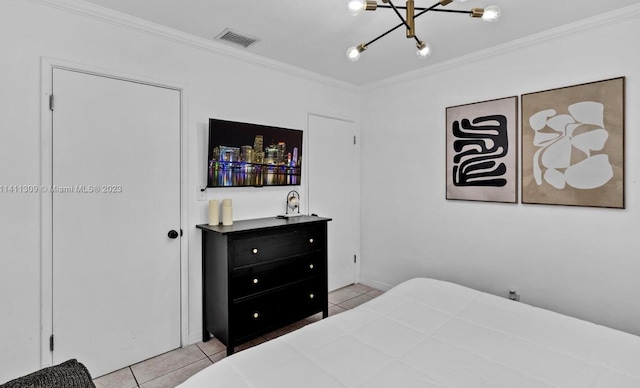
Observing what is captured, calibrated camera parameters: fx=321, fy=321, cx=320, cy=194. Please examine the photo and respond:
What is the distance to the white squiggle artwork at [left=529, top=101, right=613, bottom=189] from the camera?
97.0 inches

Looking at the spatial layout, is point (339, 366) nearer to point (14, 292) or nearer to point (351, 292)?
point (14, 292)

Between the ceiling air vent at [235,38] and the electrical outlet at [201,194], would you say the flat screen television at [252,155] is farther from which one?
the ceiling air vent at [235,38]

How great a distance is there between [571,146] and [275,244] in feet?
8.39

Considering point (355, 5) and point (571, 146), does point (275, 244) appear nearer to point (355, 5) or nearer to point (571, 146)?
point (355, 5)

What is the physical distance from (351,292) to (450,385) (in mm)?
2770

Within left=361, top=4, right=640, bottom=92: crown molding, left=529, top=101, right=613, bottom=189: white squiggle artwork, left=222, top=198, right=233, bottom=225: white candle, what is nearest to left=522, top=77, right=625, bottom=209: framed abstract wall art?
left=529, top=101, right=613, bottom=189: white squiggle artwork

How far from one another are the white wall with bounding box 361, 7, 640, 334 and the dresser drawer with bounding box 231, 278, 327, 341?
1.27 meters

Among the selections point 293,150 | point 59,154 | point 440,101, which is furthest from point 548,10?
point 59,154

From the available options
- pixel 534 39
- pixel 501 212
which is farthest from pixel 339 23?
pixel 501 212

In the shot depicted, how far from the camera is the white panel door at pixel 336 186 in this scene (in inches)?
148

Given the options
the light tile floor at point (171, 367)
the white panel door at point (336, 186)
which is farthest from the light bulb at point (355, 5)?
the light tile floor at point (171, 367)

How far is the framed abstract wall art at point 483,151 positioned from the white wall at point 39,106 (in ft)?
6.41

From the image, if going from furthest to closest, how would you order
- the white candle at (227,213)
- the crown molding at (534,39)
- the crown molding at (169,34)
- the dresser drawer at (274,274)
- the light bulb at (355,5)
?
1. the white candle at (227,213)
2. the dresser drawer at (274,274)
3. the crown molding at (534,39)
4. the crown molding at (169,34)
5. the light bulb at (355,5)

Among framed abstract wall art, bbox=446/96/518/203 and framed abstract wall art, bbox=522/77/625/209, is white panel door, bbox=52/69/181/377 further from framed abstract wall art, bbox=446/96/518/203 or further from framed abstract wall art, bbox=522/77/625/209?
framed abstract wall art, bbox=522/77/625/209
